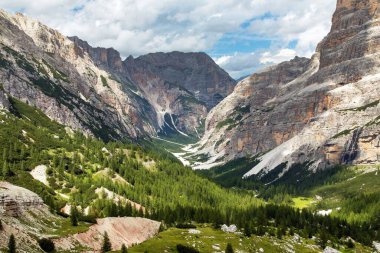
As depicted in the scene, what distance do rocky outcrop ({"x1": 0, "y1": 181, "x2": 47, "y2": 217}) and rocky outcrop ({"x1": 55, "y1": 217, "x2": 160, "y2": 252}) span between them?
13828 mm

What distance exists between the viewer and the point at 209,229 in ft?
528

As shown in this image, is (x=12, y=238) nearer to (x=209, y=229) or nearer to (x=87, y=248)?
(x=87, y=248)

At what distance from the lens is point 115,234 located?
136 m

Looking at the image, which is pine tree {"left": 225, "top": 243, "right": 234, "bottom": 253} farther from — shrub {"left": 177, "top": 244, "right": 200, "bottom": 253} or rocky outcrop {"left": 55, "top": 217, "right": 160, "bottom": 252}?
rocky outcrop {"left": 55, "top": 217, "right": 160, "bottom": 252}

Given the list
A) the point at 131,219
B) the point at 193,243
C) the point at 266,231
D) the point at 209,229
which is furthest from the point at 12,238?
the point at 266,231

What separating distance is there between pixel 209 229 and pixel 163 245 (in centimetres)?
4301

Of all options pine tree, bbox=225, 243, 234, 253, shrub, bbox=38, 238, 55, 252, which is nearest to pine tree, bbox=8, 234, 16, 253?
shrub, bbox=38, 238, 55, 252

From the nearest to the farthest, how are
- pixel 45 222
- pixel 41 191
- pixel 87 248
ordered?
pixel 87 248 → pixel 45 222 → pixel 41 191

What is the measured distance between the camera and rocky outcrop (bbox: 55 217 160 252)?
10965 cm

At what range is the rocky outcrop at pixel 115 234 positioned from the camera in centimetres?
10965

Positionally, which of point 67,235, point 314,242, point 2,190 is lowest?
point 314,242

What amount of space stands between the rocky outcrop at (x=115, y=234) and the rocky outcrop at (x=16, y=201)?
13828 mm

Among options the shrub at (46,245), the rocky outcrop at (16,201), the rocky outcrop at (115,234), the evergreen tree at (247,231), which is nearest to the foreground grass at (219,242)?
the evergreen tree at (247,231)

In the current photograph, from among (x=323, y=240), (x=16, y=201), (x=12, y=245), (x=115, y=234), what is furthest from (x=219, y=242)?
(x=12, y=245)
